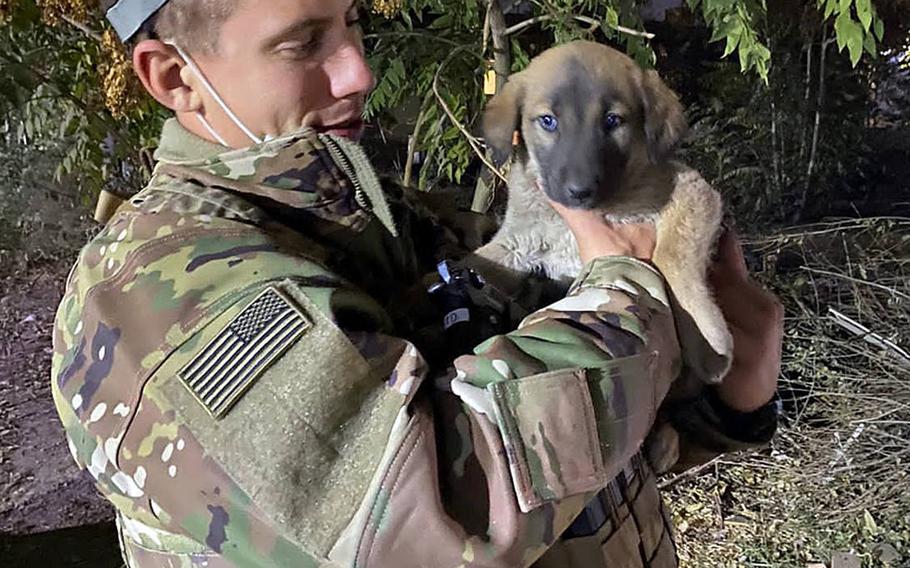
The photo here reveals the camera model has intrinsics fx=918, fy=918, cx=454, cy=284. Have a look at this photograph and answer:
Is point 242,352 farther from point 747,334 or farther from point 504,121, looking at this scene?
point 504,121

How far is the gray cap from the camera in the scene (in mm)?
1098

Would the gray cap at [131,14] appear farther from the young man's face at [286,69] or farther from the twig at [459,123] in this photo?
the twig at [459,123]

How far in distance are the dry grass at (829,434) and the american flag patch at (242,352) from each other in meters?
2.97

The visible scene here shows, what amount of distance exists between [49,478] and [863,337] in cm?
332

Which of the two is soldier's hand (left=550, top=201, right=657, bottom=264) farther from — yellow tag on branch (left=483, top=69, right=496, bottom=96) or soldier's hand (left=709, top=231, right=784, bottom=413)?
yellow tag on branch (left=483, top=69, right=496, bottom=96)

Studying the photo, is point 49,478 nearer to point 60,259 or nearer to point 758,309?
A: point 60,259

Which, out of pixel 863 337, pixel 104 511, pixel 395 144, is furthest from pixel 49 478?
pixel 863 337

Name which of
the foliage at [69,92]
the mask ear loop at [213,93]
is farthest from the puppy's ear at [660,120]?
the foliage at [69,92]

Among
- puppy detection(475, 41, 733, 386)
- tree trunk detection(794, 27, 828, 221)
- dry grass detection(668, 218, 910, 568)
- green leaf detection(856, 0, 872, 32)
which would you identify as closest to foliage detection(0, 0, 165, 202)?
puppy detection(475, 41, 733, 386)

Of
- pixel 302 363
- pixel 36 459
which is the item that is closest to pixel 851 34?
pixel 302 363

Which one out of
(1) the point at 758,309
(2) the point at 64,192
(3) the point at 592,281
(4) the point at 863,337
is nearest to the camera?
(3) the point at 592,281

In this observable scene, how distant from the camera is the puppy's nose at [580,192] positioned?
1.52 m

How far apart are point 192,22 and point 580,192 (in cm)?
70

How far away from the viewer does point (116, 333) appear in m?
0.88
